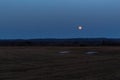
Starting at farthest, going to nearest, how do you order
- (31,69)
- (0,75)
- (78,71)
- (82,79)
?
(31,69)
(78,71)
(0,75)
(82,79)

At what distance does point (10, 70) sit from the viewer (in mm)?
24281

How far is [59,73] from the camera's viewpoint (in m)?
22.2

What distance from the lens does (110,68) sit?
24.8 m

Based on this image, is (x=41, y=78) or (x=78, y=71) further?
(x=78, y=71)

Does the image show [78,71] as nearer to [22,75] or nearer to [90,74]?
[90,74]

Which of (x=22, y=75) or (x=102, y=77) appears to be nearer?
(x=102, y=77)

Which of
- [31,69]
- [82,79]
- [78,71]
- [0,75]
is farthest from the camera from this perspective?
[31,69]

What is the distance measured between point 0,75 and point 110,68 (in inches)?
246

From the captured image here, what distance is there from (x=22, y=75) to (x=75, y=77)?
2640 mm

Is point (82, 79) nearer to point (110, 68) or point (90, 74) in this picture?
point (90, 74)

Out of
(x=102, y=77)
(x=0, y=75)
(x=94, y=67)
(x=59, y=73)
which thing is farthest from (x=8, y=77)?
(x=94, y=67)

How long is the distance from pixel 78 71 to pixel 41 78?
365 centimetres

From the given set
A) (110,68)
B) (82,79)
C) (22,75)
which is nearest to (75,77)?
(82,79)

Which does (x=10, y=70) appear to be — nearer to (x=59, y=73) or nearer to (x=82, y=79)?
(x=59, y=73)
